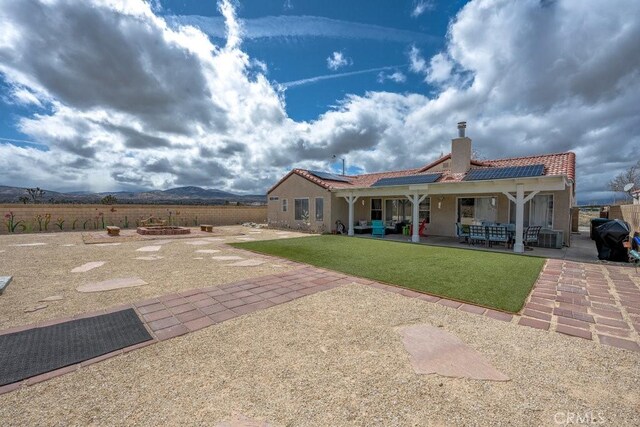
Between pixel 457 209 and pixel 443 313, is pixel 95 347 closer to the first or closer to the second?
pixel 443 313

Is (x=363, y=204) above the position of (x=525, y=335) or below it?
above

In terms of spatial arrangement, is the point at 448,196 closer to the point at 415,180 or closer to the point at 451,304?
the point at 415,180

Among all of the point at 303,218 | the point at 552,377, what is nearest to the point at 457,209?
the point at 303,218

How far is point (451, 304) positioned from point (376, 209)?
13.5 m

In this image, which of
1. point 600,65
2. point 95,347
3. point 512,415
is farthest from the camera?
point 600,65

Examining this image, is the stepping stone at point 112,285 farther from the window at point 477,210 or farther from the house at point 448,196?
the window at point 477,210

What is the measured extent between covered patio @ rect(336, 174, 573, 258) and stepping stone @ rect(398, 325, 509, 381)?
8.82m

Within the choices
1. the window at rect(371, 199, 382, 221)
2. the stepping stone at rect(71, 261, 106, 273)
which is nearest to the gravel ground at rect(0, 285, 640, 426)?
the stepping stone at rect(71, 261, 106, 273)

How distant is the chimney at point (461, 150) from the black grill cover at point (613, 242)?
21.7 ft

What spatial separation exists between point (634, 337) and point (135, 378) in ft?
19.5

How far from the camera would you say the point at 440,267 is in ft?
24.8

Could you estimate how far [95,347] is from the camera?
10.8 feet

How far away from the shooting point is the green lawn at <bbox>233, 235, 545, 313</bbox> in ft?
17.7

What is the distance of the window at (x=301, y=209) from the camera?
1890cm
